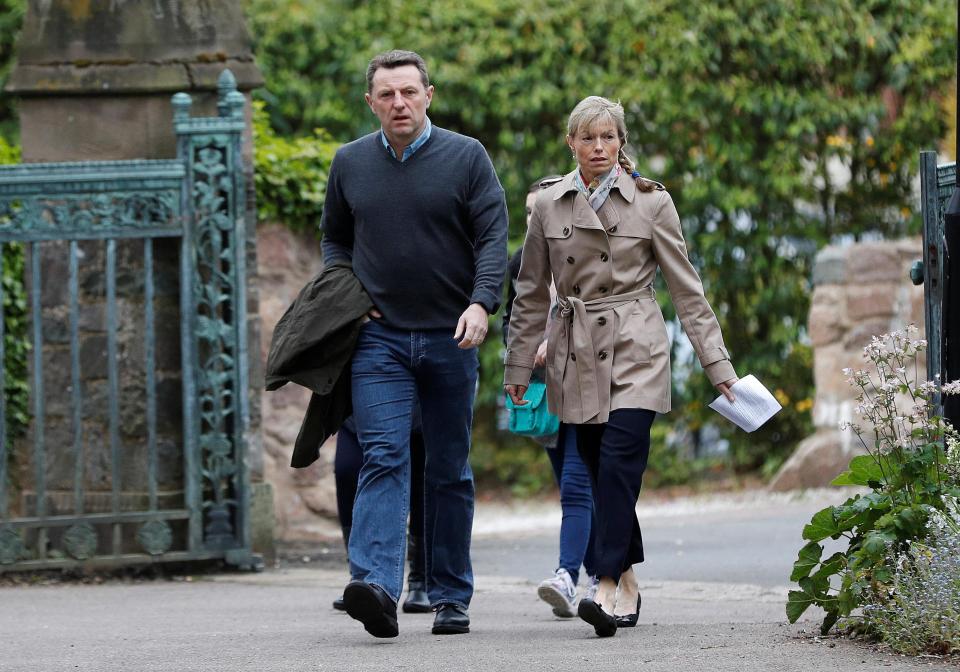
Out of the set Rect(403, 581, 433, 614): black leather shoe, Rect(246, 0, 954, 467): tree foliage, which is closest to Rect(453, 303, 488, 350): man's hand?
Rect(403, 581, 433, 614): black leather shoe

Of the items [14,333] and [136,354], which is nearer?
[136,354]

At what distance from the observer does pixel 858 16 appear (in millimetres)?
11781

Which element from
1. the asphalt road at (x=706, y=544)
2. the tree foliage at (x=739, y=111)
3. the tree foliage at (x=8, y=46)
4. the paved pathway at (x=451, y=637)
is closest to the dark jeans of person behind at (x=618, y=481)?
the paved pathway at (x=451, y=637)

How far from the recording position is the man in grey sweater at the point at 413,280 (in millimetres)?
5586

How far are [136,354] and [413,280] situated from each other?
2.58 metres

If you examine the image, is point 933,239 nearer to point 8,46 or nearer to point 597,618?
point 597,618

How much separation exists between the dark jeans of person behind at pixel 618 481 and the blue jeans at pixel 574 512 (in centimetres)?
83

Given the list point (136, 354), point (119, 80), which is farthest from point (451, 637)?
point (119, 80)

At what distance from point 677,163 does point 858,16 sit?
158 cm

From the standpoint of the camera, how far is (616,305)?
5609mm

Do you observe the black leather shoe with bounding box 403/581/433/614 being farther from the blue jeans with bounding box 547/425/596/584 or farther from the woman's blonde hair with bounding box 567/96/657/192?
the woman's blonde hair with bounding box 567/96/657/192

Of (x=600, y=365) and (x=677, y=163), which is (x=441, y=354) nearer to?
(x=600, y=365)

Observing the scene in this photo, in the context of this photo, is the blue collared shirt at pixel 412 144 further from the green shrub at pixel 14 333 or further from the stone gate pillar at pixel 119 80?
the green shrub at pixel 14 333

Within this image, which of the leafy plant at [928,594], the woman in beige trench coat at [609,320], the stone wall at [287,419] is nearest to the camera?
the leafy plant at [928,594]
